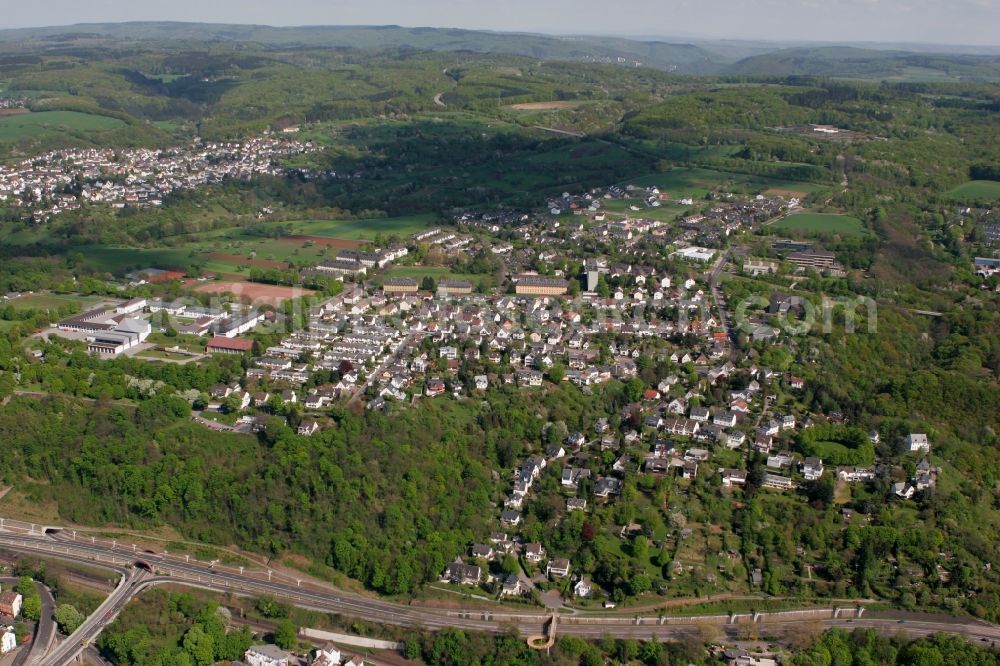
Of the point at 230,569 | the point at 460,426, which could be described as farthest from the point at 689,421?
the point at 230,569

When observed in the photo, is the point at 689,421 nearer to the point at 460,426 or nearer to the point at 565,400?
the point at 565,400

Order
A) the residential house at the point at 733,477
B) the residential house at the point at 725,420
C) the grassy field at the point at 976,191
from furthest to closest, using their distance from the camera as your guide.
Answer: the grassy field at the point at 976,191
the residential house at the point at 725,420
the residential house at the point at 733,477

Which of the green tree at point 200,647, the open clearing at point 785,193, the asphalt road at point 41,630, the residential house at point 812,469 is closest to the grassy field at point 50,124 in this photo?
the open clearing at point 785,193

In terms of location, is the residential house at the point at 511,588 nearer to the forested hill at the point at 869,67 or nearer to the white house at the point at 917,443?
the white house at the point at 917,443

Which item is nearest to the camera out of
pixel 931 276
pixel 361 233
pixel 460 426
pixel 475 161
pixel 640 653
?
pixel 640 653

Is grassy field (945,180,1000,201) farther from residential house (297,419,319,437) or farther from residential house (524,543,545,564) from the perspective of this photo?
residential house (297,419,319,437)
